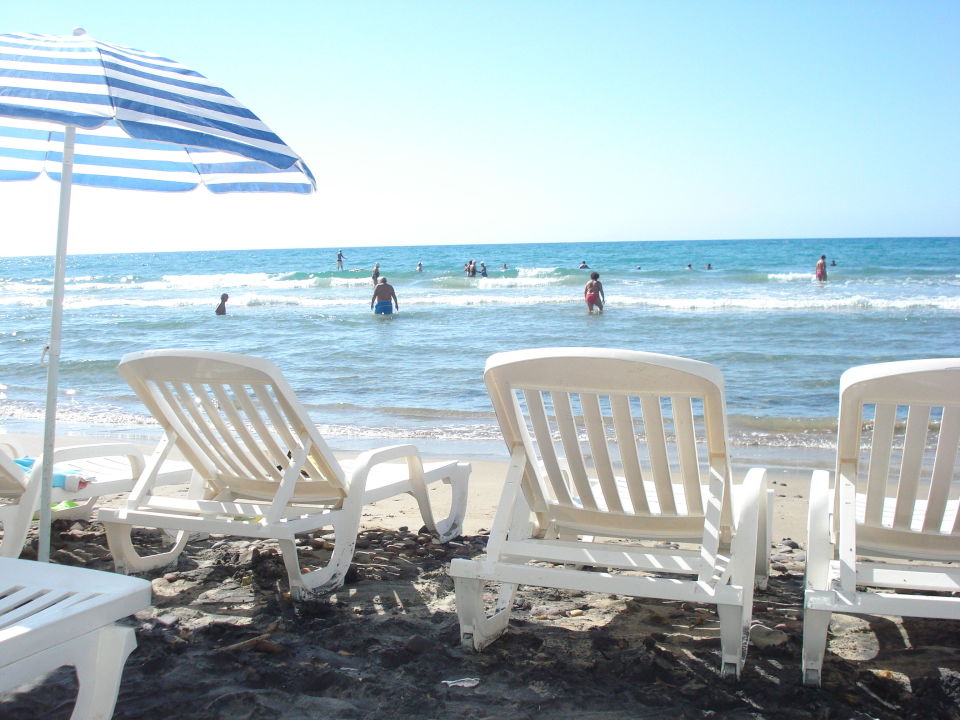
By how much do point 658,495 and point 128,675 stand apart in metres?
1.74

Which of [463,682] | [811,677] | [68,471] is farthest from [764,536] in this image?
[68,471]

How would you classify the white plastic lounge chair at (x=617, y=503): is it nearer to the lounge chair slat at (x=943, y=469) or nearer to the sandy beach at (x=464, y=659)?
the sandy beach at (x=464, y=659)

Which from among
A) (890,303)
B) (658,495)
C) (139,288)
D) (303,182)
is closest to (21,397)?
(303,182)

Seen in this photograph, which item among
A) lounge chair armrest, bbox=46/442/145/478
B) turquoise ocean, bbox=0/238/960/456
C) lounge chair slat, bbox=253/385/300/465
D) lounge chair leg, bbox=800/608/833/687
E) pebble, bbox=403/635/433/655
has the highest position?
lounge chair slat, bbox=253/385/300/465

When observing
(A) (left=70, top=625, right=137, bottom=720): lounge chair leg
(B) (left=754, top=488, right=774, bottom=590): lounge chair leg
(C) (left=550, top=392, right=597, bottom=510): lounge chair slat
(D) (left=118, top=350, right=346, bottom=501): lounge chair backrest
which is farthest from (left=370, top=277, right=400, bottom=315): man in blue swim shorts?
(A) (left=70, top=625, right=137, bottom=720): lounge chair leg

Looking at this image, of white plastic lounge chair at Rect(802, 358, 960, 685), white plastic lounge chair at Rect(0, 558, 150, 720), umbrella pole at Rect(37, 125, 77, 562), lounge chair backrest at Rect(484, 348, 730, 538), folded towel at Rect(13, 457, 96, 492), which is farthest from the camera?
folded towel at Rect(13, 457, 96, 492)

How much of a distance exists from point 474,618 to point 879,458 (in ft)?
4.36

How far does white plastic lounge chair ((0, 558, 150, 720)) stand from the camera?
1.89m

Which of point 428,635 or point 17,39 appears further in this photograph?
point 17,39

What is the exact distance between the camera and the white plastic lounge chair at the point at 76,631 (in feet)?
6.19

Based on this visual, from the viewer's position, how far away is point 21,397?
10.4m

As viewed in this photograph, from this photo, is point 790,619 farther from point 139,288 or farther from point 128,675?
point 139,288

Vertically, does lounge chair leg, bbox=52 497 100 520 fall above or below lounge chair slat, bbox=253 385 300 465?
below

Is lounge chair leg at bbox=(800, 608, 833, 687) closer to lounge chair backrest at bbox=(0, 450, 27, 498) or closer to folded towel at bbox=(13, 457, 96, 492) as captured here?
lounge chair backrest at bbox=(0, 450, 27, 498)
